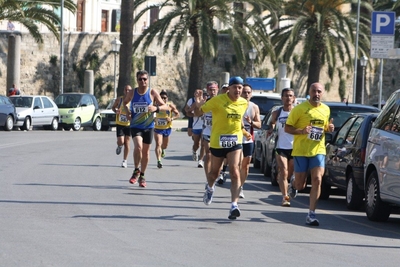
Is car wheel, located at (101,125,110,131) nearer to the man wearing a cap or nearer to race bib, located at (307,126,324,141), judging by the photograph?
the man wearing a cap

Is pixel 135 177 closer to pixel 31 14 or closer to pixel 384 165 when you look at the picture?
pixel 384 165

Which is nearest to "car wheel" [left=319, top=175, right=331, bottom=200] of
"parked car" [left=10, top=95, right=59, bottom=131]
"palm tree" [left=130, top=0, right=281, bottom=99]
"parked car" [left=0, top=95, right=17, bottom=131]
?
"parked car" [left=0, top=95, right=17, bottom=131]

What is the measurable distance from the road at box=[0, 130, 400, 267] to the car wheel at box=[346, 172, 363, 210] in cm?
15

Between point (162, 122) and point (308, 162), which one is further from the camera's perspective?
point (162, 122)

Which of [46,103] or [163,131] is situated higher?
[163,131]

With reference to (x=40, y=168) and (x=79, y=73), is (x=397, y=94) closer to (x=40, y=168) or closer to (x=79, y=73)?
(x=40, y=168)

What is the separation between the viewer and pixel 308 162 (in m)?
12.4

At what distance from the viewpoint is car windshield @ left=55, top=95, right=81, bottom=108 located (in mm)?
41938

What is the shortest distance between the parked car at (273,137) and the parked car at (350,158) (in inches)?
43.4

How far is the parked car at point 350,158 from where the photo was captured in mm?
14188

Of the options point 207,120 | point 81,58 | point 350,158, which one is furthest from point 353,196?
point 81,58

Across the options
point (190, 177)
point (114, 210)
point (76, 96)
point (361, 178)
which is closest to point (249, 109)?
point (361, 178)

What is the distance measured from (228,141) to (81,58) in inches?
1651

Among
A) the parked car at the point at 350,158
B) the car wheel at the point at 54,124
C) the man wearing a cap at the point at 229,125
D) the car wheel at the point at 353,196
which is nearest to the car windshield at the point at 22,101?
the car wheel at the point at 54,124
